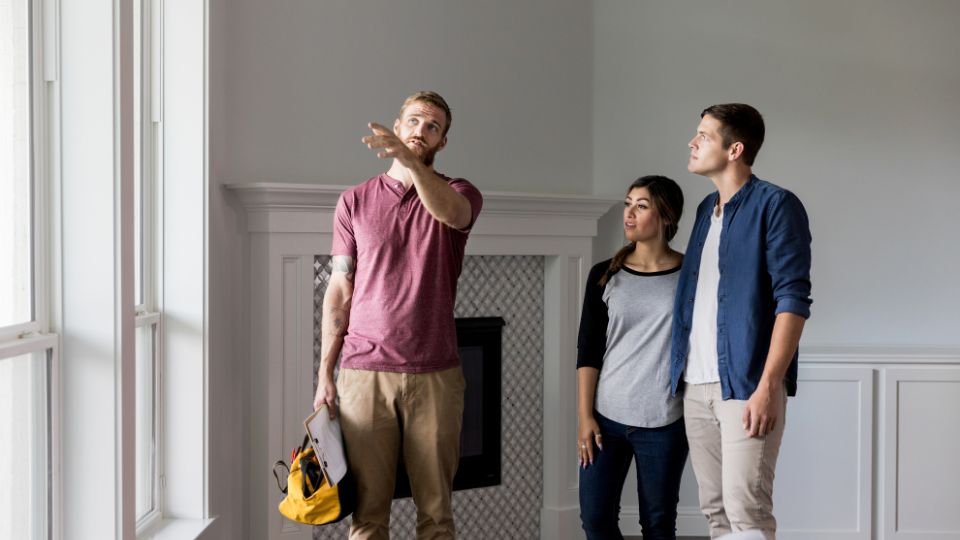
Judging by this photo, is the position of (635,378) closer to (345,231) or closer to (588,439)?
(588,439)

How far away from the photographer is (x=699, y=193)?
3.94 metres

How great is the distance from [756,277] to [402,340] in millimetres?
884

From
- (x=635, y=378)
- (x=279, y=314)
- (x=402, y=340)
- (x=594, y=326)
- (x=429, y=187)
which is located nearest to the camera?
(x=429, y=187)

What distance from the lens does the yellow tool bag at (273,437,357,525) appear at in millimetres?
2193

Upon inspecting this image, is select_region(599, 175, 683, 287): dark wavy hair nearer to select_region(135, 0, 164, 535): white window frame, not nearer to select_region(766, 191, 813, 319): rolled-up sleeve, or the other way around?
select_region(766, 191, 813, 319): rolled-up sleeve

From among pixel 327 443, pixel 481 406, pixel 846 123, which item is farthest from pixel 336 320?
pixel 846 123

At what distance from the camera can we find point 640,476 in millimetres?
2564

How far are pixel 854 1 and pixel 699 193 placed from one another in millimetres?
1078

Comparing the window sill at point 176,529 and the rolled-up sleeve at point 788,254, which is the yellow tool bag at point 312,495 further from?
the rolled-up sleeve at point 788,254

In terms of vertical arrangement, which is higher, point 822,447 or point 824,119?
point 824,119

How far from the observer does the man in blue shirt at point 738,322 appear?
2.18 metres

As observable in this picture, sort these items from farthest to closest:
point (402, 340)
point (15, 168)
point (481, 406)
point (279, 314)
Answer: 1. point (481, 406)
2. point (279, 314)
3. point (402, 340)
4. point (15, 168)

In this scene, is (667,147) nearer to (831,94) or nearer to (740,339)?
(831,94)

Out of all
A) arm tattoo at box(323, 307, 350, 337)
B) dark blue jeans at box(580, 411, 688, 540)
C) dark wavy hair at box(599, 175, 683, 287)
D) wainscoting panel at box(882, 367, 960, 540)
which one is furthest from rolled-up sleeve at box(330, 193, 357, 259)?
wainscoting panel at box(882, 367, 960, 540)
